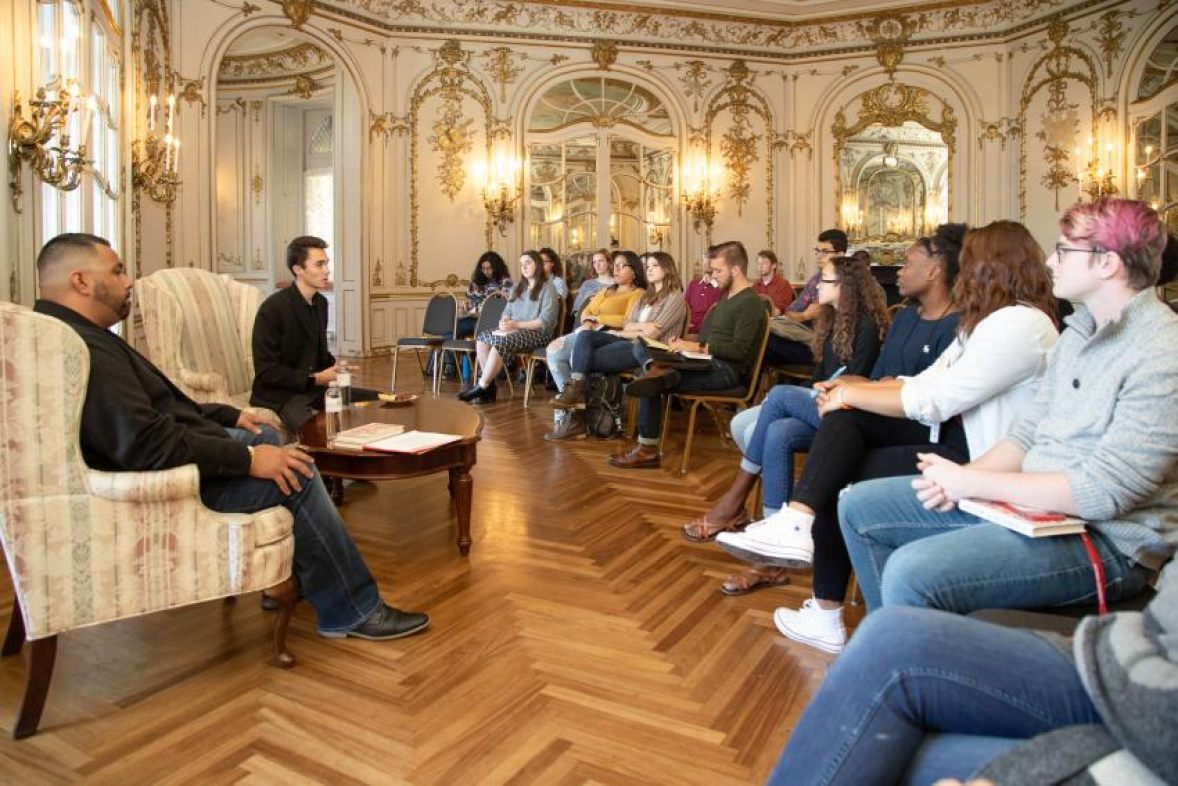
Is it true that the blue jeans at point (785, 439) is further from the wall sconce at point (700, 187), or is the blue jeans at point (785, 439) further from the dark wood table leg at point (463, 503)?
the wall sconce at point (700, 187)

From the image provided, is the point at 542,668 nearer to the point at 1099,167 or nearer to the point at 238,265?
the point at 1099,167

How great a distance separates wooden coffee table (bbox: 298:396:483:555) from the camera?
121 inches

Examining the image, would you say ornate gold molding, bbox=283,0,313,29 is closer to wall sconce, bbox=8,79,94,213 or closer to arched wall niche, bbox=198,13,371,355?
arched wall niche, bbox=198,13,371,355

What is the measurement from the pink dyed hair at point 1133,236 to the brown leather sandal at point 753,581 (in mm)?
1604

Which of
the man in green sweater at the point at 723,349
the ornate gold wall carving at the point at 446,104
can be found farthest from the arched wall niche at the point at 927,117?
the man in green sweater at the point at 723,349

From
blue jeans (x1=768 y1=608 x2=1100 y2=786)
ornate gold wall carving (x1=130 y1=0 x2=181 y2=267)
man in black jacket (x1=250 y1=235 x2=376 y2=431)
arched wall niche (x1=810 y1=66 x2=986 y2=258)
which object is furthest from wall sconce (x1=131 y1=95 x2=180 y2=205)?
arched wall niche (x1=810 y1=66 x2=986 y2=258)

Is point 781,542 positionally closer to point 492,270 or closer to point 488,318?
point 488,318

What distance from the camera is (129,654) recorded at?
7.96 ft

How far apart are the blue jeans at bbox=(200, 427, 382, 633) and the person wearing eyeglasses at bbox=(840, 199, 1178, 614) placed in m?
1.47

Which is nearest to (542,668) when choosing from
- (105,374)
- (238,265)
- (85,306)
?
(105,374)

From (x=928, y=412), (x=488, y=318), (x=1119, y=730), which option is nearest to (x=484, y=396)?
(x=488, y=318)

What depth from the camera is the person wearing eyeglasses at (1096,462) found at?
62.0 inches

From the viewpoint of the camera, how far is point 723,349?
4605 mm

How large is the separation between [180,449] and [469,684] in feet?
3.05
